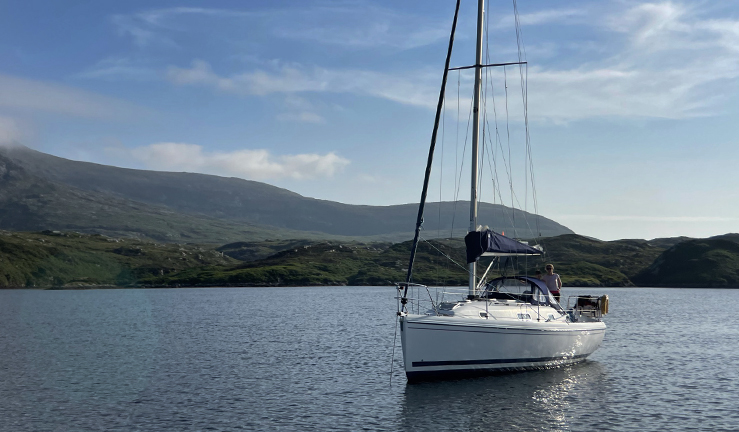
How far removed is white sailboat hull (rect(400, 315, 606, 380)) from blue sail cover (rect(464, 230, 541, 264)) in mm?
3236

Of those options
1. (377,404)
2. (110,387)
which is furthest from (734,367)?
(110,387)

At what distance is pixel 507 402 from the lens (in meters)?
25.4

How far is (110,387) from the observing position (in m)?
28.9

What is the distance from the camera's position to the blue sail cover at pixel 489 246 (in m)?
29.3

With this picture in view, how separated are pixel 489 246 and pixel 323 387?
32.3 ft

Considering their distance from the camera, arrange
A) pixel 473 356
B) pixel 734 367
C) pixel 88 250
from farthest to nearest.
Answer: pixel 88 250, pixel 734 367, pixel 473 356

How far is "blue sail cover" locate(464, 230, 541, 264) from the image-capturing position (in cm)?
2927

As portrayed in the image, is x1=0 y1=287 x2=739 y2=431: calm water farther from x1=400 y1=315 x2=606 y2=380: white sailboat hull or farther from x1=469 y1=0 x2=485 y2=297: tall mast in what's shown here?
x1=469 y1=0 x2=485 y2=297: tall mast

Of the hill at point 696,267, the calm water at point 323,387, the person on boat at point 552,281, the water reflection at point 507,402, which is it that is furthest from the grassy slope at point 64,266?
the water reflection at point 507,402

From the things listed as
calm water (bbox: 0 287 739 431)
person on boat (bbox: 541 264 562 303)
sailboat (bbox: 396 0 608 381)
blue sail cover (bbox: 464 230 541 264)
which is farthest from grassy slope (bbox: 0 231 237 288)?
blue sail cover (bbox: 464 230 541 264)

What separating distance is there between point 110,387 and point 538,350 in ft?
→ 64.1

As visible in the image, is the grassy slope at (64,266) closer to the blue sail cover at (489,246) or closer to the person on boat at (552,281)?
the person on boat at (552,281)

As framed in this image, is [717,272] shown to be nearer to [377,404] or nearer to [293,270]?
[293,270]

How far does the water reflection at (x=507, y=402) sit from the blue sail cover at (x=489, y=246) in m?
5.61
